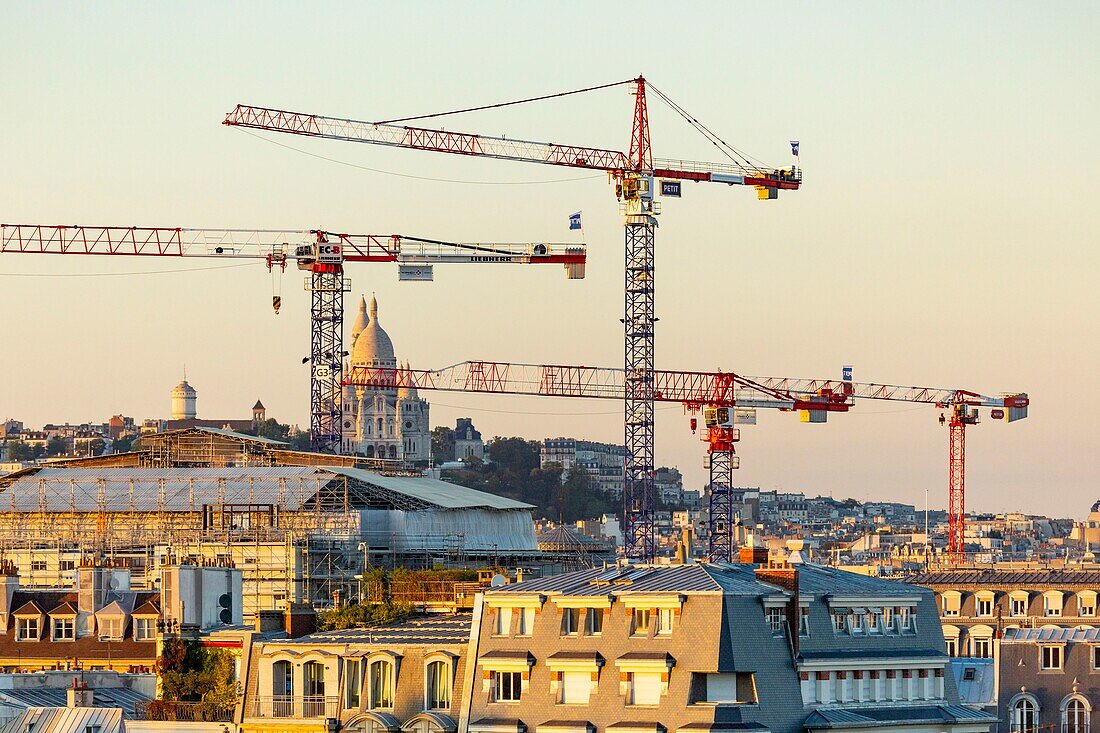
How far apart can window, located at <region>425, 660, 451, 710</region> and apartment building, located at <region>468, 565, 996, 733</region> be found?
923 millimetres

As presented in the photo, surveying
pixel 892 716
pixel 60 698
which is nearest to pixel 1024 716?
pixel 892 716

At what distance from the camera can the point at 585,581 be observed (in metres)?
58.8

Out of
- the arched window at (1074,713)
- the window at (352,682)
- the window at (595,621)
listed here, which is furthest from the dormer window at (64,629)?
the arched window at (1074,713)

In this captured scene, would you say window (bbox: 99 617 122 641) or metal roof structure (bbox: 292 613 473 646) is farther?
window (bbox: 99 617 122 641)

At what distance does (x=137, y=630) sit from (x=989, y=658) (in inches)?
978

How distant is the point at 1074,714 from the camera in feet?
236

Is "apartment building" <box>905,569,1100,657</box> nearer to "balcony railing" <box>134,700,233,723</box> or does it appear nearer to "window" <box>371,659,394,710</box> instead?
"balcony railing" <box>134,700,233,723</box>

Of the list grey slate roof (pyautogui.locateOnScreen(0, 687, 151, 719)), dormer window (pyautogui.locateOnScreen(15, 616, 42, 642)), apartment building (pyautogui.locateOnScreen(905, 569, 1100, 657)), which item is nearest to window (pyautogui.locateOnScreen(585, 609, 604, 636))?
grey slate roof (pyautogui.locateOnScreen(0, 687, 151, 719))

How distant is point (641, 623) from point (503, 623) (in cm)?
337

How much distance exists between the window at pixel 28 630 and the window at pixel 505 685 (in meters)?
28.8

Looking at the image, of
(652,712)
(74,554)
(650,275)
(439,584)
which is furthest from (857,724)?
(650,275)

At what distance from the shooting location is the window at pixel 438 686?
58.0 metres

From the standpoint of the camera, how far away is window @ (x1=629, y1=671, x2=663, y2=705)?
179 feet

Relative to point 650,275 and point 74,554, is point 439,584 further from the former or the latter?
point 650,275
